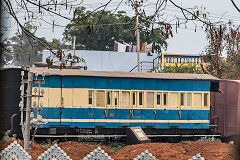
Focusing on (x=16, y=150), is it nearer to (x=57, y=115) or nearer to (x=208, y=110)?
(x=57, y=115)

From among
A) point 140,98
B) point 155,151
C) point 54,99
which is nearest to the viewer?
point 155,151

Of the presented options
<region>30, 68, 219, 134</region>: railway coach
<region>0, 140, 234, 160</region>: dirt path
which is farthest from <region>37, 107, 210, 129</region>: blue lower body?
<region>0, 140, 234, 160</region>: dirt path

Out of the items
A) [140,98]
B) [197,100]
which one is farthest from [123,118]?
[197,100]

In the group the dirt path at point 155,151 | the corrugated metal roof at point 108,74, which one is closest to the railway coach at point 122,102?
the corrugated metal roof at point 108,74

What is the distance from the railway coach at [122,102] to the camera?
612 inches

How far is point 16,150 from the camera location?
695 centimetres

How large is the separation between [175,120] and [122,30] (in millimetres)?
16788

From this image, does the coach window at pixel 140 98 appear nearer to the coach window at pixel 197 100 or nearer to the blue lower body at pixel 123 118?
the blue lower body at pixel 123 118

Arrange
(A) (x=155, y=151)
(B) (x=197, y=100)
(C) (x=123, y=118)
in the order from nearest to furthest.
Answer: (A) (x=155, y=151), (C) (x=123, y=118), (B) (x=197, y=100)

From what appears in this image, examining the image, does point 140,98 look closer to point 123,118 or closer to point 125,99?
point 125,99

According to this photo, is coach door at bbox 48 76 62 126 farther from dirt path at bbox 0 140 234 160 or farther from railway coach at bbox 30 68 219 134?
dirt path at bbox 0 140 234 160

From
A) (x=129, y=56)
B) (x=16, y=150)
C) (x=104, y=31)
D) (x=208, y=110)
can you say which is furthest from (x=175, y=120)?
(x=104, y=31)

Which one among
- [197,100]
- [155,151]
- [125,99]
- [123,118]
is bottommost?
[155,151]

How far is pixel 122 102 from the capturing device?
16141 millimetres
